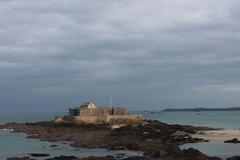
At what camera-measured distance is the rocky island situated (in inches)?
1396

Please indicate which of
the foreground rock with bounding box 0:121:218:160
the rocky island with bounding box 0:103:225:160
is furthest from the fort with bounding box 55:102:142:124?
the foreground rock with bounding box 0:121:218:160

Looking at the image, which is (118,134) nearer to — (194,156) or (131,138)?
(131,138)

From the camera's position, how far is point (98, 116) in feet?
221

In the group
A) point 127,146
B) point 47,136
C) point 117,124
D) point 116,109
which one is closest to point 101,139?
point 127,146

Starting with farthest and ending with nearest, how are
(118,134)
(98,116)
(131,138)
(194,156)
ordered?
1. (98,116)
2. (118,134)
3. (131,138)
4. (194,156)

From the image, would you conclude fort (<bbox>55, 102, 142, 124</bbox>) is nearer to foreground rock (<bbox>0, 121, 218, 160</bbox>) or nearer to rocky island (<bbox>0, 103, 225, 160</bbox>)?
rocky island (<bbox>0, 103, 225, 160</bbox>)

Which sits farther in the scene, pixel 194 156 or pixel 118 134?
pixel 118 134

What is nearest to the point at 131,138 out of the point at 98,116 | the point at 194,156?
the point at 194,156

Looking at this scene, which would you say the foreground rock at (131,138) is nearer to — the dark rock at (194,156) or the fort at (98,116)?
the dark rock at (194,156)

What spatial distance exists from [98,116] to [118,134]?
16.5 m

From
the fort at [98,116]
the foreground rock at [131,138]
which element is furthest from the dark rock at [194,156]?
the fort at [98,116]

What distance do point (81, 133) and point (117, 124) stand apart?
35.7 ft

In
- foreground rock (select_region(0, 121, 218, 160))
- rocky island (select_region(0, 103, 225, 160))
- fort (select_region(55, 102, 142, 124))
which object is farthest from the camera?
fort (select_region(55, 102, 142, 124))

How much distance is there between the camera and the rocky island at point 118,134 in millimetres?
35469
